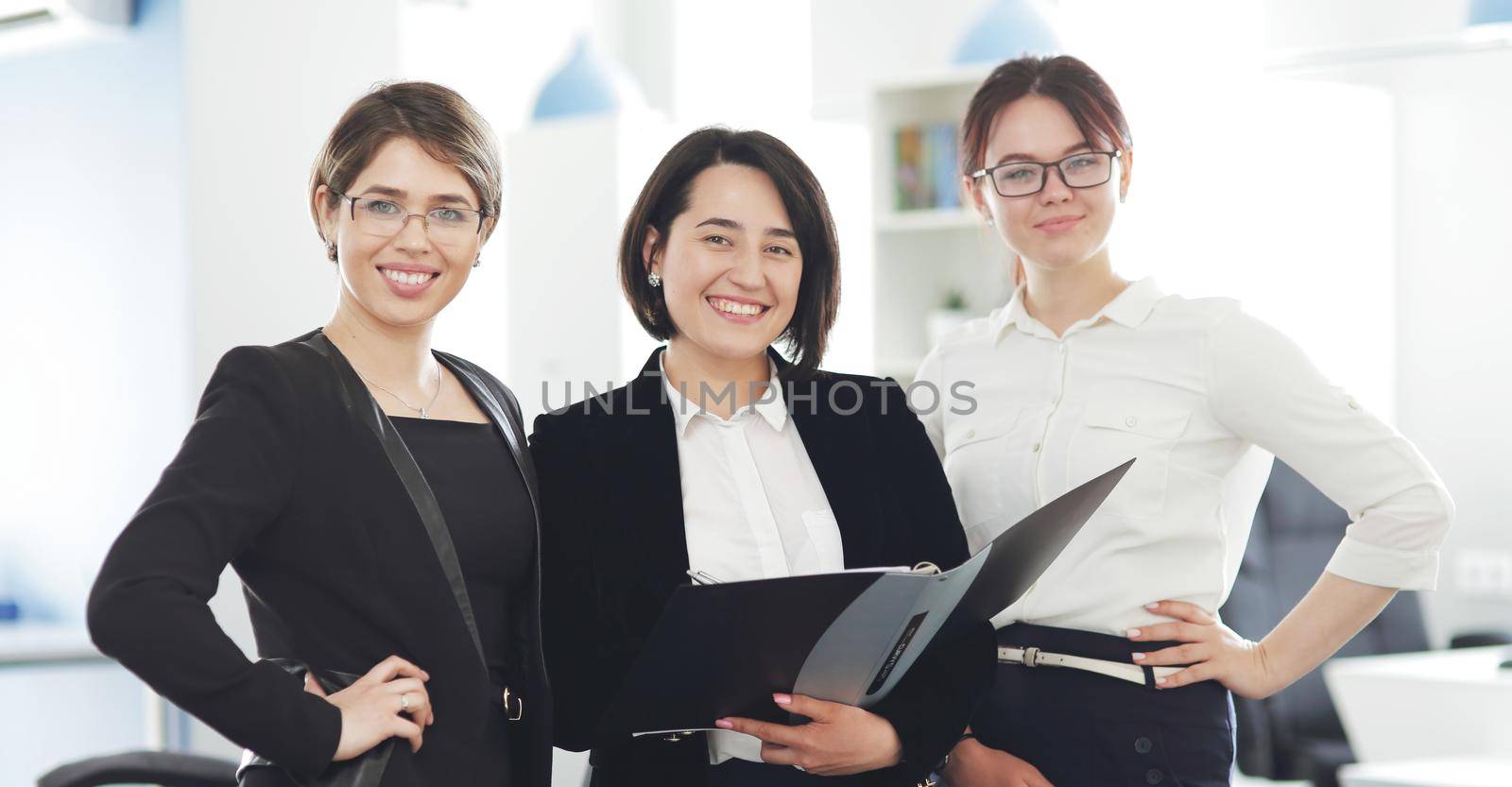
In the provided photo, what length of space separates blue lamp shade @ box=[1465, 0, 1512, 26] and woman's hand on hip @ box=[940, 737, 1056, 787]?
6.58 feet

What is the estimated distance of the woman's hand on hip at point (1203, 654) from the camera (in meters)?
1.66

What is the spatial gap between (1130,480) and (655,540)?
604mm

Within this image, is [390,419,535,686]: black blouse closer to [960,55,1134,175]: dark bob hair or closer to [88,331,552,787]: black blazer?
[88,331,552,787]: black blazer

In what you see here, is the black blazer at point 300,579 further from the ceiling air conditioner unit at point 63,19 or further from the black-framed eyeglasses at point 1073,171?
the ceiling air conditioner unit at point 63,19

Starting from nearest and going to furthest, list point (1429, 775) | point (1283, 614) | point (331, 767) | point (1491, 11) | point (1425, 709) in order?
point (331, 767), point (1429, 775), point (1491, 11), point (1425, 709), point (1283, 614)

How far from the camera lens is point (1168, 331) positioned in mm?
1730

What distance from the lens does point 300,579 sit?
138cm

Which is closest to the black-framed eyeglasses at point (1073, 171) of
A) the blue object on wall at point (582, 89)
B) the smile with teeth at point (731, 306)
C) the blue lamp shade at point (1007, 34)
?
the smile with teeth at point (731, 306)

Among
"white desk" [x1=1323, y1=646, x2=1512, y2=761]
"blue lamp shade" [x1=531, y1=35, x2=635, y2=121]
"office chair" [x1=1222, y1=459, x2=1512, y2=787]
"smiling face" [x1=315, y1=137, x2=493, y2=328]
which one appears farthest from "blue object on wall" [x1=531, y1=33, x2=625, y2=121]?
"smiling face" [x1=315, y1=137, x2=493, y2=328]

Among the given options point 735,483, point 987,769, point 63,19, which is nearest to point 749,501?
point 735,483

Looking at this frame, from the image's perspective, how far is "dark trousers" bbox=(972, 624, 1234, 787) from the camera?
164cm

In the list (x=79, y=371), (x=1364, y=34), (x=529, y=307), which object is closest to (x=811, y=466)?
(x=79, y=371)

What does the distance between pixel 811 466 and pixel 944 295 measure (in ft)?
8.82

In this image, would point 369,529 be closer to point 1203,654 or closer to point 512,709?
point 512,709
